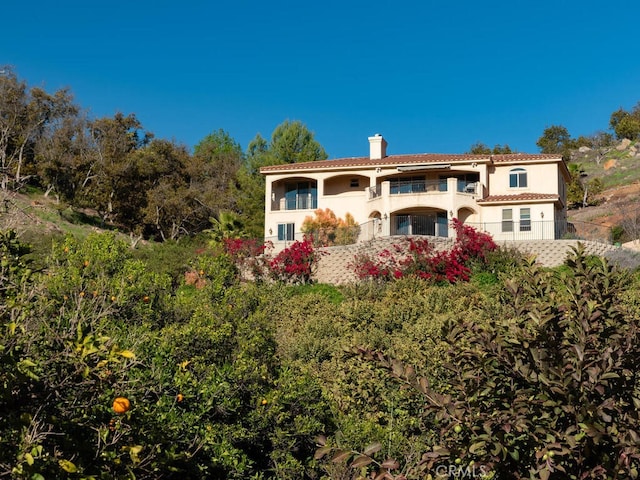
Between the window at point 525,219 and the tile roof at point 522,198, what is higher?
the tile roof at point 522,198

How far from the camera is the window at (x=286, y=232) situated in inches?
1457

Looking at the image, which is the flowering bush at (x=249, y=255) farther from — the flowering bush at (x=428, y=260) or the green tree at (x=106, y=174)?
the green tree at (x=106, y=174)

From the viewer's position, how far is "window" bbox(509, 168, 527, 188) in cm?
3544

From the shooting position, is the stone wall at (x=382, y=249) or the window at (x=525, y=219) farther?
the window at (x=525, y=219)

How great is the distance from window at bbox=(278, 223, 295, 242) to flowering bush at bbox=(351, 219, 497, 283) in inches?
284

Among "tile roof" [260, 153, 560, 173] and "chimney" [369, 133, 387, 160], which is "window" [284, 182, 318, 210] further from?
"chimney" [369, 133, 387, 160]

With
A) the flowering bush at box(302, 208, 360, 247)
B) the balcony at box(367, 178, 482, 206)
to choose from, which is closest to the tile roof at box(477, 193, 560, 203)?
the balcony at box(367, 178, 482, 206)

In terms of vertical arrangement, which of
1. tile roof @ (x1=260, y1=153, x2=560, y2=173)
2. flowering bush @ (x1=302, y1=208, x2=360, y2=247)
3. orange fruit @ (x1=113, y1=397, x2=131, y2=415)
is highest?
tile roof @ (x1=260, y1=153, x2=560, y2=173)

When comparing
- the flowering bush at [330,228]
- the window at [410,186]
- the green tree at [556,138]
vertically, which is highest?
the green tree at [556,138]

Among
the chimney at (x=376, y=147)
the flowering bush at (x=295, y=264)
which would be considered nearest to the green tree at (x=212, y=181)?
the chimney at (x=376, y=147)

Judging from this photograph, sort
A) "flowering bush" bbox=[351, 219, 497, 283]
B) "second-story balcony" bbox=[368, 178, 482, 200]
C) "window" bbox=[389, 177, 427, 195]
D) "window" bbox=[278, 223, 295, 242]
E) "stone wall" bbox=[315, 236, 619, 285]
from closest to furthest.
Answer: "flowering bush" bbox=[351, 219, 497, 283] < "stone wall" bbox=[315, 236, 619, 285] < "second-story balcony" bbox=[368, 178, 482, 200] < "window" bbox=[389, 177, 427, 195] < "window" bbox=[278, 223, 295, 242]

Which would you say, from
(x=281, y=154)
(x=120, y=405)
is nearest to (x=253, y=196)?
(x=281, y=154)

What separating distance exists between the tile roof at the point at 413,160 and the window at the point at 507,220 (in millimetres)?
3083

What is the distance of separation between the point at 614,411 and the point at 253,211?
39093 millimetres
